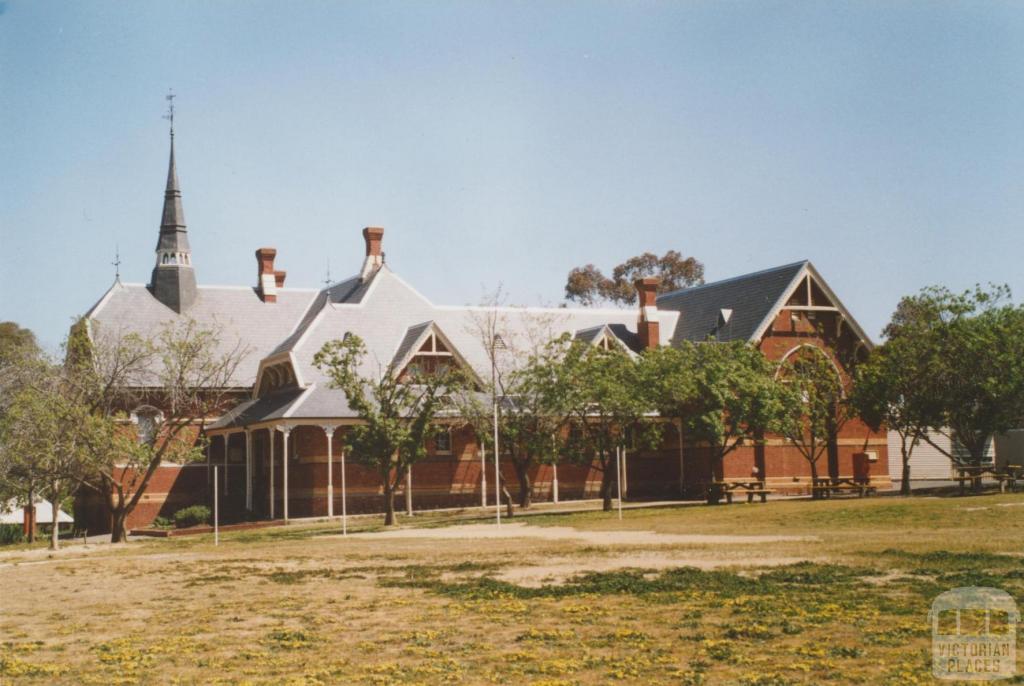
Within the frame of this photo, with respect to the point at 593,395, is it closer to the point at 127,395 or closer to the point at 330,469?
the point at 330,469

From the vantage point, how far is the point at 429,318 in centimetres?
4972

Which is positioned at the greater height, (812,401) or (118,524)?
(812,401)

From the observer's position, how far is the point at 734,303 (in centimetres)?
5166

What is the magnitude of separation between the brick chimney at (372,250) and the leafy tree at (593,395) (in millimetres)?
14531

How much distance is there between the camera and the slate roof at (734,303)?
49.2m

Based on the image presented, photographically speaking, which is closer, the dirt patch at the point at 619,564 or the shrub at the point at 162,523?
the dirt patch at the point at 619,564

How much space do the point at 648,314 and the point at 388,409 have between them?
1939 cm

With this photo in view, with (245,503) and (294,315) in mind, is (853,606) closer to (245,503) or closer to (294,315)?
(245,503)

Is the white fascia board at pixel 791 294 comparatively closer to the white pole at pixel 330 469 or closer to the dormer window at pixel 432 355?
the dormer window at pixel 432 355

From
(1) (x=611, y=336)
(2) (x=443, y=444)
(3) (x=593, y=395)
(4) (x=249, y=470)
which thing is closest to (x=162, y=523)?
(4) (x=249, y=470)

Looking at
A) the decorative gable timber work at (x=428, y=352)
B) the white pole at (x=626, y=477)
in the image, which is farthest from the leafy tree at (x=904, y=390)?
the decorative gable timber work at (x=428, y=352)

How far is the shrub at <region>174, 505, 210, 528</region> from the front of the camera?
43844 mm

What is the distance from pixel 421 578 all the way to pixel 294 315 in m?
36.7

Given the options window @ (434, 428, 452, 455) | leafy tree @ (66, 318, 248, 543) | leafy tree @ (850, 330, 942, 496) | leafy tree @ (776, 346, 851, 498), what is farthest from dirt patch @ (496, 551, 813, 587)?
window @ (434, 428, 452, 455)
